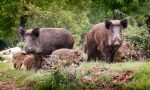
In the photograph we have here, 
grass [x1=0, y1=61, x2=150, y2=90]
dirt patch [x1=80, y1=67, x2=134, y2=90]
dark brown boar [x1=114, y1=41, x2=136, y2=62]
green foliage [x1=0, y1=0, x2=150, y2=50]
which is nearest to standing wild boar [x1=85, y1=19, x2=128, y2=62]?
dark brown boar [x1=114, y1=41, x2=136, y2=62]

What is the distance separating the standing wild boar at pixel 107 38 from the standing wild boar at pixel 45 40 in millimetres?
929

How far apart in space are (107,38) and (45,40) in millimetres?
2219

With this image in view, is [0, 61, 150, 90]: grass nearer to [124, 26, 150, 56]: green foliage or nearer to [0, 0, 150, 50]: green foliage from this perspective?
[124, 26, 150, 56]: green foliage

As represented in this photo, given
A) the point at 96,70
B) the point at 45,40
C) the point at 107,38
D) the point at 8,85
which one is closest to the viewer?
the point at 96,70

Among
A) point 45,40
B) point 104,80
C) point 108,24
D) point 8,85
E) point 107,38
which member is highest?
point 108,24

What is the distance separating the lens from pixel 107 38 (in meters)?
14.7

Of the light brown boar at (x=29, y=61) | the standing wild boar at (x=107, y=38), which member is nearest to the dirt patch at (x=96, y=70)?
the standing wild boar at (x=107, y=38)

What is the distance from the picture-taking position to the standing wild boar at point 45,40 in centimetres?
1518

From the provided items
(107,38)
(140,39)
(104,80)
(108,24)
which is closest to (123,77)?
(104,80)

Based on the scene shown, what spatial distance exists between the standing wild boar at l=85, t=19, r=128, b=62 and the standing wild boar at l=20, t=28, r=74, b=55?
3.05ft

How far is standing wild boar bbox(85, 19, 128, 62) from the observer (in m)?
14.4

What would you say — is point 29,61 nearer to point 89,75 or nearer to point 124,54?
point 124,54

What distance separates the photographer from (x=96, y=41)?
50.9 ft

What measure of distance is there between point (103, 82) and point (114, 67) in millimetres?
1042
